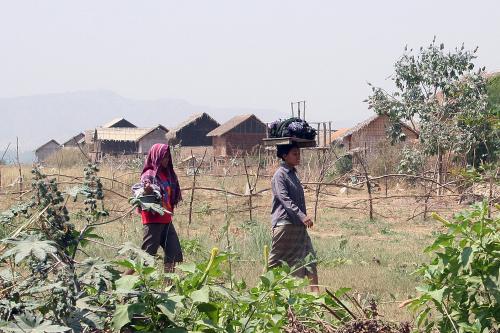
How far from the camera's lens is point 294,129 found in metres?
5.36

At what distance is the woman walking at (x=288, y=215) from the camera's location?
5.49 meters

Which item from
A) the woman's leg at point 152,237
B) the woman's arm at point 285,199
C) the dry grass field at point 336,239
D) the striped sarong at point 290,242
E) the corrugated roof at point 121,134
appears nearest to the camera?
the woman's arm at point 285,199

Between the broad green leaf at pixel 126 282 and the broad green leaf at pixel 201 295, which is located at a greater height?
the broad green leaf at pixel 126 282

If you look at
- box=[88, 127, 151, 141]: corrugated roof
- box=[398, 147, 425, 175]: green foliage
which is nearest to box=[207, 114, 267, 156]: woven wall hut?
box=[88, 127, 151, 141]: corrugated roof

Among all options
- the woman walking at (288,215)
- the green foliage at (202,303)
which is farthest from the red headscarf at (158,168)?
the green foliage at (202,303)

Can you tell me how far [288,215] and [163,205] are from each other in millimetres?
1189

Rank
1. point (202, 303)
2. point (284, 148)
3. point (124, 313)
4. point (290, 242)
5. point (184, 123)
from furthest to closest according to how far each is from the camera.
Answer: point (184, 123) → point (290, 242) → point (284, 148) → point (202, 303) → point (124, 313)

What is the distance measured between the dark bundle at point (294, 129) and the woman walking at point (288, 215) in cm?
11

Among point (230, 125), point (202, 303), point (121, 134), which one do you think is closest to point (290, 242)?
point (202, 303)

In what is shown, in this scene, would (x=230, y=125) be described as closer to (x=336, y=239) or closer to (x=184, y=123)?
(x=184, y=123)

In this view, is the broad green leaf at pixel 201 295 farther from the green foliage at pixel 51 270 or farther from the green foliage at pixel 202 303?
the green foliage at pixel 51 270

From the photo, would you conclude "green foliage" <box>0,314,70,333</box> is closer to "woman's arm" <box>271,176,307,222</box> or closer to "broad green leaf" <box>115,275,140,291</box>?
"broad green leaf" <box>115,275,140,291</box>

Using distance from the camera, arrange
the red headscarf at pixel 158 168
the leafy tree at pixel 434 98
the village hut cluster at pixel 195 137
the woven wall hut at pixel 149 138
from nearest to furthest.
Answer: the red headscarf at pixel 158 168 → the leafy tree at pixel 434 98 → the village hut cluster at pixel 195 137 → the woven wall hut at pixel 149 138

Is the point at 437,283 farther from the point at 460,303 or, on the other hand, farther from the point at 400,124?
the point at 400,124
